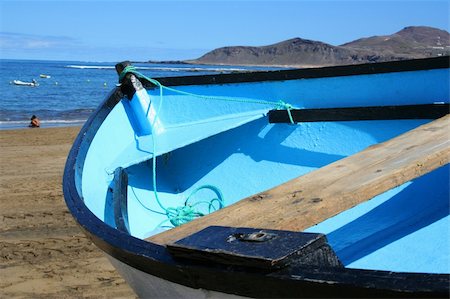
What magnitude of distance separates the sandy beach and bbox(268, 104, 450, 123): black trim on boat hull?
177 cm

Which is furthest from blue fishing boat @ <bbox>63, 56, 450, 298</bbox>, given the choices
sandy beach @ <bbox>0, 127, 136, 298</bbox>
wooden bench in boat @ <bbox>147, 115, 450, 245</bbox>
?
sandy beach @ <bbox>0, 127, 136, 298</bbox>

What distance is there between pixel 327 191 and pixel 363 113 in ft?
6.77

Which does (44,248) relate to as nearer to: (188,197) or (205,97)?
(188,197)

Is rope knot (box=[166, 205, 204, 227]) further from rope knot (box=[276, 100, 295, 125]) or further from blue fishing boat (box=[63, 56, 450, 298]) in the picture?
rope knot (box=[276, 100, 295, 125])

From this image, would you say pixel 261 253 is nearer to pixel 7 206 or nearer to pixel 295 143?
pixel 295 143

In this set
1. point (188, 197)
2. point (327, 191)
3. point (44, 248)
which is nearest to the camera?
point (327, 191)

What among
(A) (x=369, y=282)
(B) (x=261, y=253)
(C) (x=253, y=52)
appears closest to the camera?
(A) (x=369, y=282)

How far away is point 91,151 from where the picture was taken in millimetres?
3465

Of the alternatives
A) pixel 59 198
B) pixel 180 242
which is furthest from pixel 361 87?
pixel 59 198

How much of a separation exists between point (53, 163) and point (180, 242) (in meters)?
9.27

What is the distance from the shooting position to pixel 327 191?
1.93 m

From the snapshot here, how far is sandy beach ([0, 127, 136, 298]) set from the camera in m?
4.47

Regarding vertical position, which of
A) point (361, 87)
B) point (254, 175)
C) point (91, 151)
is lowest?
point (254, 175)

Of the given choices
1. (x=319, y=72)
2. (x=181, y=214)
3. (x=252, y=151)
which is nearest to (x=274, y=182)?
(x=252, y=151)
